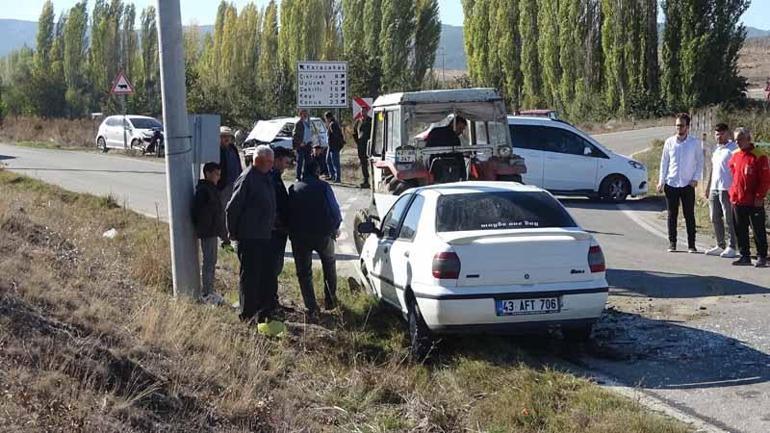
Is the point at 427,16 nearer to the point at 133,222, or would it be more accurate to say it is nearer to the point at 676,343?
the point at 133,222

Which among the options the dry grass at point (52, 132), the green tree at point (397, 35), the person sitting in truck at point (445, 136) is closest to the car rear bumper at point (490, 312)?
the person sitting in truck at point (445, 136)

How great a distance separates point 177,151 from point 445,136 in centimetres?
521

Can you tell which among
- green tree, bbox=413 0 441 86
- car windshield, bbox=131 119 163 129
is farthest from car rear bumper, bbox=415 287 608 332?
green tree, bbox=413 0 441 86

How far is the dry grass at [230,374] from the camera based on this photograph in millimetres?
6055

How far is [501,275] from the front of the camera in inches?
324

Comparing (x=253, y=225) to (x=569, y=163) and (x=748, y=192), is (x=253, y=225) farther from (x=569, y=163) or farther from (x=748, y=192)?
(x=569, y=163)

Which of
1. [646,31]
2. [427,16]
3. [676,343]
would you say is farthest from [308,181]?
[427,16]

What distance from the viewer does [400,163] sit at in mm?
13672

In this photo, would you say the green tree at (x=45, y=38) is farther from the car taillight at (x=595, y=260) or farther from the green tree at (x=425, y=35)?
the car taillight at (x=595, y=260)

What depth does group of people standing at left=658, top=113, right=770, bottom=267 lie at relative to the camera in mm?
12648

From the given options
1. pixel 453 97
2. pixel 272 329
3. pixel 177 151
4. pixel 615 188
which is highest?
pixel 453 97

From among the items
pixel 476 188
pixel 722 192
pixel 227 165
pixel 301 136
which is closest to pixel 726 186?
pixel 722 192

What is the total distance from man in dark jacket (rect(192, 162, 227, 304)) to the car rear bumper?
260 cm

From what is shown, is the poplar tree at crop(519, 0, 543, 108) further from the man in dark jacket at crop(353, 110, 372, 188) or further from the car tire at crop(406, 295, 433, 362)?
the car tire at crop(406, 295, 433, 362)
